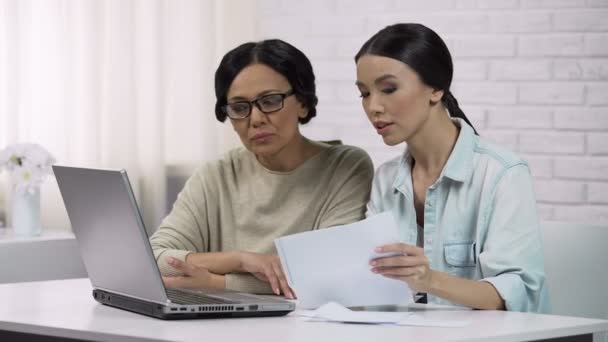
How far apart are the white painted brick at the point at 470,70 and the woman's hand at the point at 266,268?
137 cm

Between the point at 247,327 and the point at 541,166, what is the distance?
1881 millimetres

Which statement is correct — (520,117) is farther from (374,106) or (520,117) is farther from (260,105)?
(374,106)

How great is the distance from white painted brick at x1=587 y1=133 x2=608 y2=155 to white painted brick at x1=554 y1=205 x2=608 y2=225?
0.17m

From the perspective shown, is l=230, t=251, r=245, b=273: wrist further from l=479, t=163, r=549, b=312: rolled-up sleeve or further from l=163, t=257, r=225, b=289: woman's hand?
l=479, t=163, r=549, b=312: rolled-up sleeve

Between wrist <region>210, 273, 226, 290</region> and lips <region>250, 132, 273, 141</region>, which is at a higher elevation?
lips <region>250, 132, 273, 141</region>

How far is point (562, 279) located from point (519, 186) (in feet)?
0.94

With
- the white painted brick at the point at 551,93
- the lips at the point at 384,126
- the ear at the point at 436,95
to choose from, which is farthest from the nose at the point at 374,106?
the white painted brick at the point at 551,93

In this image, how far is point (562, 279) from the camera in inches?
91.5

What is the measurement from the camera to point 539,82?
133 inches

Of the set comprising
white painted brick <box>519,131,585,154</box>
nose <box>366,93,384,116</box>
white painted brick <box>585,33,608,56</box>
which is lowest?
white painted brick <box>519,131,585,154</box>

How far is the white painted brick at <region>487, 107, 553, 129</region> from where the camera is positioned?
338 centimetres

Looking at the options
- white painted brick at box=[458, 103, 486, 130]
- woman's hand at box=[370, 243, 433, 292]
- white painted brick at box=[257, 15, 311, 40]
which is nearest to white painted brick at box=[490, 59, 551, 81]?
white painted brick at box=[458, 103, 486, 130]

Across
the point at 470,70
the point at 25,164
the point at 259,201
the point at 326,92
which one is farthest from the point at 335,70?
the point at 259,201

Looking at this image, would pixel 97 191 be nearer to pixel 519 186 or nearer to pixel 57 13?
pixel 519 186
